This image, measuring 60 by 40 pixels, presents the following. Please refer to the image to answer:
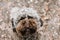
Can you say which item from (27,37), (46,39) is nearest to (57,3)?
(46,39)

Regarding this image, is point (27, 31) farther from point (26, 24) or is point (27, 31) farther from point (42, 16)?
point (42, 16)

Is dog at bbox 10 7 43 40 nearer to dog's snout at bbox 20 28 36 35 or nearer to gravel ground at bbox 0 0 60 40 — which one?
dog's snout at bbox 20 28 36 35

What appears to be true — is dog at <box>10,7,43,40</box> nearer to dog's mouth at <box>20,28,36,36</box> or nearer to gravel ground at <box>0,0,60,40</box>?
dog's mouth at <box>20,28,36,36</box>

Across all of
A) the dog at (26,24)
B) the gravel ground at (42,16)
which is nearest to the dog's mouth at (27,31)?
the dog at (26,24)

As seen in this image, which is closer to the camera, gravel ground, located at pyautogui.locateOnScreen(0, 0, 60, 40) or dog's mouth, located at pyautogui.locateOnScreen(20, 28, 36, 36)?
dog's mouth, located at pyautogui.locateOnScreen(20, 28, 36, 36)

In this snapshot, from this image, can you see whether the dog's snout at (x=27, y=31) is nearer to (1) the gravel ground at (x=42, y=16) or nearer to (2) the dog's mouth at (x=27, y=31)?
(2) the dog's mouth at (x=27, y=31)

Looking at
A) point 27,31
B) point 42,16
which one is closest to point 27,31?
point 27,31

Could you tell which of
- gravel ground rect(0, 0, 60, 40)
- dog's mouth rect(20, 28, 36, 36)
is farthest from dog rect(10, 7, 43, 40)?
gravel ground rect(0, 0, 60, 40)

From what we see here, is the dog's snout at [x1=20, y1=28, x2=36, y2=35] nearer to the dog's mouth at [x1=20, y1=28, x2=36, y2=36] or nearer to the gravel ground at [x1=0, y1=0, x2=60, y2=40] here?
the dog's mouth at [x1=20, y1=28, x2=36, y2=36]

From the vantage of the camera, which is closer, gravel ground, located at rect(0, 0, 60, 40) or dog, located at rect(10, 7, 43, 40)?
dog, located at rect(10, 7, 43, 40)
